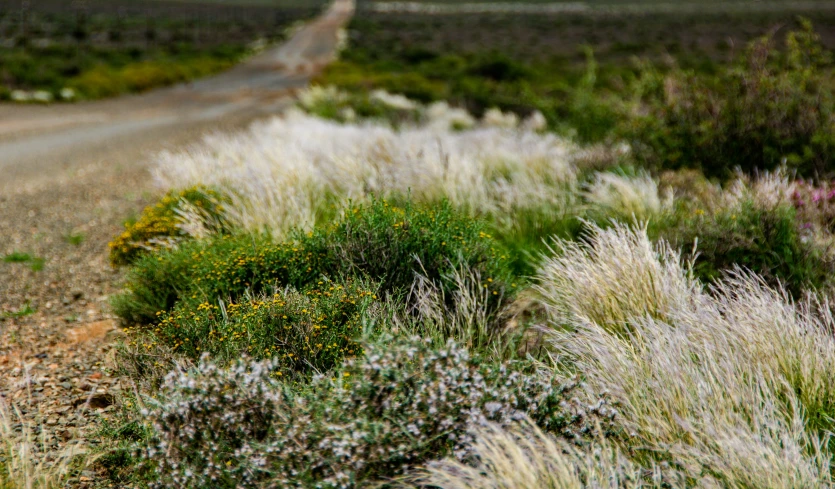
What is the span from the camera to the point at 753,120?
24.1 feet

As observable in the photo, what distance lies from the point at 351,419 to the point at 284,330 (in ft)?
3.40

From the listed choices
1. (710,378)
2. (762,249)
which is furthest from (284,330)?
(762,249)

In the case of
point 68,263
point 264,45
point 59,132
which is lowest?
point 264,45

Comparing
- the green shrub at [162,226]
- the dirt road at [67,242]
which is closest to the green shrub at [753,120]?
the green shrub at [162,226]

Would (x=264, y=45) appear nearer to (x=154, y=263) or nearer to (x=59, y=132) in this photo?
(x=59, y=132)

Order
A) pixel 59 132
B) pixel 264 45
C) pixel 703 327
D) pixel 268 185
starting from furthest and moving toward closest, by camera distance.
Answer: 1. pixel 264 45
2. pixel 59 132
3. pixel 268 185
4. pixel 703 327

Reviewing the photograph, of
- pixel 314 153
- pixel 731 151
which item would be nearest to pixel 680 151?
pixel 731 151

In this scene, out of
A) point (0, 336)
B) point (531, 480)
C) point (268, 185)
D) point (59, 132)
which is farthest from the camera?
point (59, 132)

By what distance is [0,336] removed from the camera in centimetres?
452

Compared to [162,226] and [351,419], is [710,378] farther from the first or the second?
[162,226]

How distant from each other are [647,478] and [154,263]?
11.5 ft

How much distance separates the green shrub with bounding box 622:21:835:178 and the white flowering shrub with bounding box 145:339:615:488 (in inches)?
214

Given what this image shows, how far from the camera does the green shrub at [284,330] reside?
3.55 metres

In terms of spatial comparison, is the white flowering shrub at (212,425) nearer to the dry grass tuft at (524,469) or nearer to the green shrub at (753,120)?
the dry grass tuft at (524,469)
